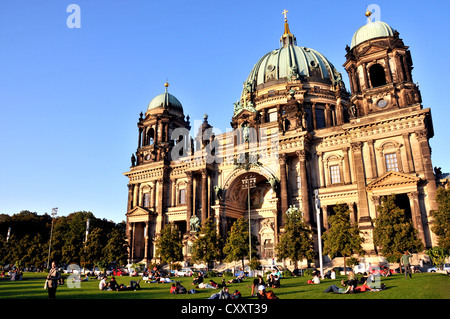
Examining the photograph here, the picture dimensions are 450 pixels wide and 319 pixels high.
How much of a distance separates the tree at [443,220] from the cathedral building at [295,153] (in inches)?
130

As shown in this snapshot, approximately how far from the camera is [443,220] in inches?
1280

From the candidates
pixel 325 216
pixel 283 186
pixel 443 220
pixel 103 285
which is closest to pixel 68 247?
pixel 103 285

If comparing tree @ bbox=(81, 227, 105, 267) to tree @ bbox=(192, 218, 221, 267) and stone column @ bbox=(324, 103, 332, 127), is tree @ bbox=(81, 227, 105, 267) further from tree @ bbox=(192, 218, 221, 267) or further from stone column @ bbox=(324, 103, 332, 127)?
stone column @ bbox=(324, 103, 332, 127)

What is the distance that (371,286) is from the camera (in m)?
19.2

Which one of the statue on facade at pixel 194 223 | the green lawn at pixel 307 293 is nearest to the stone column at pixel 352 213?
the green lawn at pixel 307 293

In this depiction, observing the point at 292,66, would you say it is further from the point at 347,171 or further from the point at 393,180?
the point at 393,180

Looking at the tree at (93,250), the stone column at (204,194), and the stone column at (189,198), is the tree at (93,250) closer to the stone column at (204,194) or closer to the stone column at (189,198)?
the stone column at (189,198)

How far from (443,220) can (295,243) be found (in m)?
13.7

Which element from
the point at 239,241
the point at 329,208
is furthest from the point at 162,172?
the point at 329,208

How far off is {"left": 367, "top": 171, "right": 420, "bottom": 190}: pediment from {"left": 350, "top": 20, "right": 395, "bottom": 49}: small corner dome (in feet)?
62.5

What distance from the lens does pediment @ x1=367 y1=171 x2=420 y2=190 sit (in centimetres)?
3816

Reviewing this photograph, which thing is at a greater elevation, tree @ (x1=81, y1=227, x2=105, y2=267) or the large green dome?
the large green dome

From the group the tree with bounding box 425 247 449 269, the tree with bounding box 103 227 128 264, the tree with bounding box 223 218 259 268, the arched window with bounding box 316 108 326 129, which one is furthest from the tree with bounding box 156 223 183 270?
the arched window with bounding box 316 108 326 129

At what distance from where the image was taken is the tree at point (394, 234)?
3159cm
